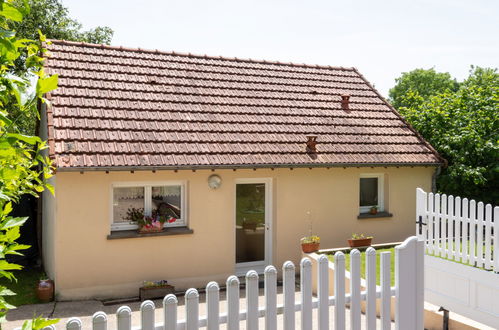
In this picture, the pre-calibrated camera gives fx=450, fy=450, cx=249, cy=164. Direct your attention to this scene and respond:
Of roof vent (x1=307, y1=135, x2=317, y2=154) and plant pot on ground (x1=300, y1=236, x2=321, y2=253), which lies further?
roof vent (x1=307, y1=135, x2=317, y2=154)

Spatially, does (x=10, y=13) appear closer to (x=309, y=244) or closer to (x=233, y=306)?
(x=233, y=306)

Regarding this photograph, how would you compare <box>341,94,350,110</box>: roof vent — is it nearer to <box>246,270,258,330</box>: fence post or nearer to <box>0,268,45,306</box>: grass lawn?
<box>0,268,45,306</box>: grass lawn

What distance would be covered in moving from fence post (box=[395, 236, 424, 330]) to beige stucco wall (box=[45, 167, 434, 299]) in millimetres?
6266

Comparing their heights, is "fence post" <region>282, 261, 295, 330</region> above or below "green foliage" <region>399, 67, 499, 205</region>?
below

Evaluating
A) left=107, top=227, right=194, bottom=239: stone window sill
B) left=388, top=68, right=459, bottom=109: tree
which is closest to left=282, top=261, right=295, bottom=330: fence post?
left=107, top=227, right=194, bottom=239: stone window sill

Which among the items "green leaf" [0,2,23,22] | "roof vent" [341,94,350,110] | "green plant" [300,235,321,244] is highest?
"roof vent" [341,94,350,110]

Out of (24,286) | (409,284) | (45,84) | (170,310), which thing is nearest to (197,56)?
→ (24,286)

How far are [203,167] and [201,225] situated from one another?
4.81ft

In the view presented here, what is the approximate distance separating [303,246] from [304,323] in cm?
645

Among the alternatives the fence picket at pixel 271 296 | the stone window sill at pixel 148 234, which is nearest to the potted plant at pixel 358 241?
the stone window sill at pixel 148 234

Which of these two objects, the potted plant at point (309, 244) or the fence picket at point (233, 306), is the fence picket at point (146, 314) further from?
the potted plant at point (309, 244)

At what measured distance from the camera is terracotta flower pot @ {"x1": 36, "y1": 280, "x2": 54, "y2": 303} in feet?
30.0

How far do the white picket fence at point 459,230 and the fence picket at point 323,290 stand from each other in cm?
399

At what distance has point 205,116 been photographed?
11.6m
